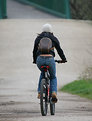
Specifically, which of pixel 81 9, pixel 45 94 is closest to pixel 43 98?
pixel 45 94

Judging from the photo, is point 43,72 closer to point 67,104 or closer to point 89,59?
point 67,104

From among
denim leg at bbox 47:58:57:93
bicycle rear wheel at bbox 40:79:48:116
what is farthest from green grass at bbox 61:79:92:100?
bicycle rear wheel at bbox 40:79:48:116

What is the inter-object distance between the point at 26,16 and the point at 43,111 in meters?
23.1

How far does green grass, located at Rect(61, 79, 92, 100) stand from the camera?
15.3 meters

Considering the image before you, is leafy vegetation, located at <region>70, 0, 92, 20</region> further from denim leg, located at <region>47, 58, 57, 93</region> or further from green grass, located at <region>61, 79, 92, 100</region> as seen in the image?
denim leg, located at <region>47, 58, 57, 93</region>

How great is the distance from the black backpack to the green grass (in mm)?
4354

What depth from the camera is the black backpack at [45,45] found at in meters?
10.2

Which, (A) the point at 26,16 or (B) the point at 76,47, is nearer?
(B) the point at 76,47

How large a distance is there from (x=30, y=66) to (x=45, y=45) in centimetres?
1229

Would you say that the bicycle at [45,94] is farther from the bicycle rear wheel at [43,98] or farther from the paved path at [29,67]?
the paved path at [29,67]

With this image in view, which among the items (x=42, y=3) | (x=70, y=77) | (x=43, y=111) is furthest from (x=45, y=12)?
(x=43, y=111)

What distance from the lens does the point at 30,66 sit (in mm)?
22438

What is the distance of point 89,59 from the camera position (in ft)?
79.7

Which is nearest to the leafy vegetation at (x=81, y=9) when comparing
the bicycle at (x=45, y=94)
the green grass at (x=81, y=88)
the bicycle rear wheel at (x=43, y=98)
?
the green grass at (x=81, y=88)
